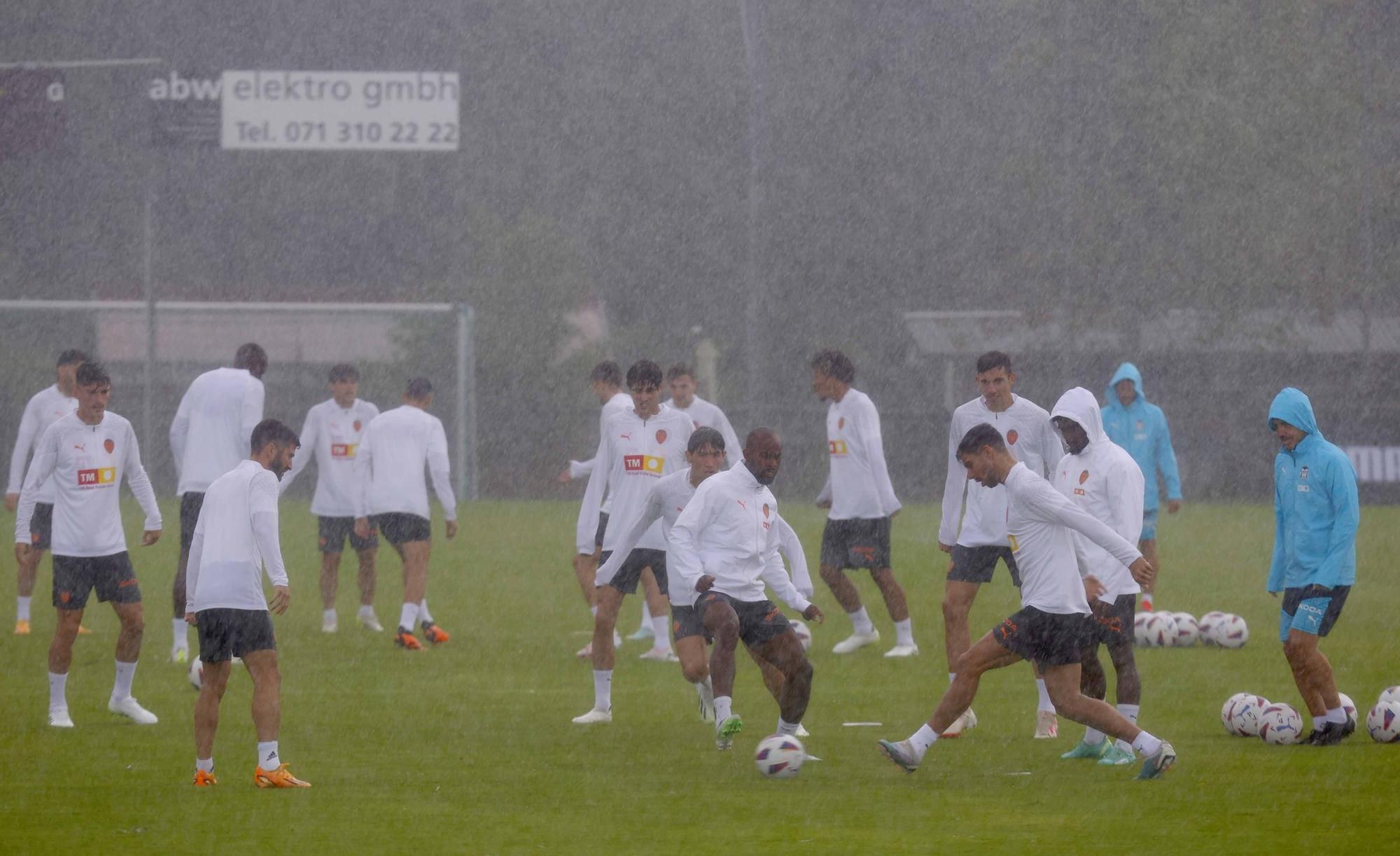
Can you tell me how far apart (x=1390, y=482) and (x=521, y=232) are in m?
21.4

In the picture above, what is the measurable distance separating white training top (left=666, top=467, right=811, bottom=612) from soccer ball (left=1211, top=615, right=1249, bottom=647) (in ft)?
19.0

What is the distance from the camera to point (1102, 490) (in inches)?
372

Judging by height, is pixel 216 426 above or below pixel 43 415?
below

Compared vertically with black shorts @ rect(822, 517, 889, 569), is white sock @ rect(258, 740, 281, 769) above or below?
below

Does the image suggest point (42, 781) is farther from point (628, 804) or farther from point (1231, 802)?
point (1231, 802)

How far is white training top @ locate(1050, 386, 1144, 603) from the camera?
30.6 ft

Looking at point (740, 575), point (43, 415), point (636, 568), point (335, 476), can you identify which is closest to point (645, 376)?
point (636, 568)

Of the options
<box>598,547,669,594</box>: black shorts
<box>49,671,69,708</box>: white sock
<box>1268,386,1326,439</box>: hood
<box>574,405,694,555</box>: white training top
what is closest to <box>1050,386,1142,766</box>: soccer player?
<box>1268,386,1326,439</box>: hood

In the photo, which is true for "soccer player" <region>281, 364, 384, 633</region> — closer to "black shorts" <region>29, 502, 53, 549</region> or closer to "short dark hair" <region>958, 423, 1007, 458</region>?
"black shorts" <region>29, 502, 53, 549</region>

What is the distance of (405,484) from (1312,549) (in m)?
7.60

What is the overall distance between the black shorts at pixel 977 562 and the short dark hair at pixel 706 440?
5.21 feet

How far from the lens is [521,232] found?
44.8 m

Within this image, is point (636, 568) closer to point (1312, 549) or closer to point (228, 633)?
point (228, 633)

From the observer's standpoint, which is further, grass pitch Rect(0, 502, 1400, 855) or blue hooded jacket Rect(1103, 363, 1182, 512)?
blue hooded jacket Rect(1103, 363, 1182, 512)
